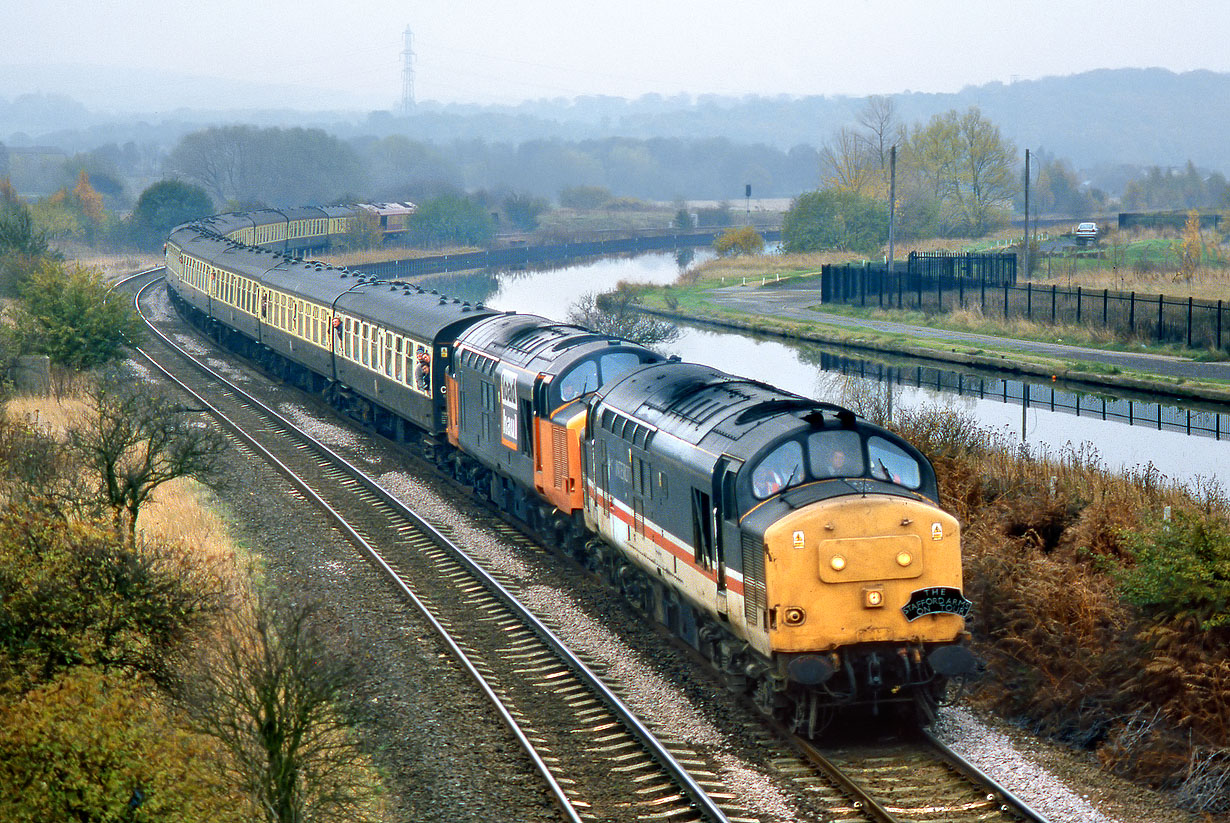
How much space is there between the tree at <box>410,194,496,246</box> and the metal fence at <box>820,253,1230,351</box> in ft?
207

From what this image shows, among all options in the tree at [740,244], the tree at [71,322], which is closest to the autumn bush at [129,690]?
the tree at [71,322]

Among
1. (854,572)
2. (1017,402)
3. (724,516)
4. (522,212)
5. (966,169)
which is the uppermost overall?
(966,169)

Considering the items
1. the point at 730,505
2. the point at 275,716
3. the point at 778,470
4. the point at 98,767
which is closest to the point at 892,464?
the point at 778,470

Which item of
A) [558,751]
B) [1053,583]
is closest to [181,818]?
[558,751]

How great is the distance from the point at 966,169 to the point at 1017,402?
8649 centimetres

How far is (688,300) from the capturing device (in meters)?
78.1

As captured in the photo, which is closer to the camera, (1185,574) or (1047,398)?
(1185,574)

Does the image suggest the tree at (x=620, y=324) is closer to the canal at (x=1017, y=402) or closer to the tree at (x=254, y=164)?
the canal at (x=1017, y=402)

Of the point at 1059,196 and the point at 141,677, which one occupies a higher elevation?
the point at 1059,196

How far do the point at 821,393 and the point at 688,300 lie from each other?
3742cm

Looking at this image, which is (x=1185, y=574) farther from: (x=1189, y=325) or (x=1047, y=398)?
(x=1189, y=325)

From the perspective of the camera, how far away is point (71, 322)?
39531mm

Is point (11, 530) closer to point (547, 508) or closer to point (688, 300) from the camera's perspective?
point (547, 508)

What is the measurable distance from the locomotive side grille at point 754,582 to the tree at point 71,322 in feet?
102
